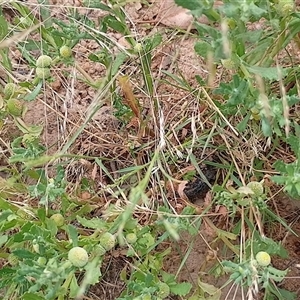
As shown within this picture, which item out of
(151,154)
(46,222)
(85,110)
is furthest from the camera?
(85,110)

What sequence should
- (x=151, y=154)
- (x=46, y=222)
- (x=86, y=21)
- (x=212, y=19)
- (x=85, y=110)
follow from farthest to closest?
(x=85, y=110) → (x=151, y=154) → (x=86, y=21) → (x=46, y=222) → (x=212, y=19)

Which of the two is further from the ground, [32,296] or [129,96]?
[129,96]

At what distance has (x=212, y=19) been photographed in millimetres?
1246

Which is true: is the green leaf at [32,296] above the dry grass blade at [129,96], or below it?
below

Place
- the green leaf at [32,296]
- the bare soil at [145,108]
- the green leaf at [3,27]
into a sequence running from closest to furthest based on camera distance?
the green leaf at [32,296]
the green leaf at [3,27]
the bare soil at [145,108]

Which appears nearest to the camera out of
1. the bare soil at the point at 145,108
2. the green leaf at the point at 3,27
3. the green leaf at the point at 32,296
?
the green leaf at the point at 32,296

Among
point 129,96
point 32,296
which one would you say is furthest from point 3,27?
point 32,296

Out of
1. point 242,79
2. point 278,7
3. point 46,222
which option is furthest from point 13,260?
point 278,7

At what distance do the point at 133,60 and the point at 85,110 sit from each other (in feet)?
0.80

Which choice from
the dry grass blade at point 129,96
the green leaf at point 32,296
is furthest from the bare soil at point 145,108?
the green leaf at point 32,296

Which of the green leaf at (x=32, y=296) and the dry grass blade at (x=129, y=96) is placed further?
the dry grass blade at (x=129, y=96)

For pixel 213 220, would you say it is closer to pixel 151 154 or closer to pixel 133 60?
pixel 151 154

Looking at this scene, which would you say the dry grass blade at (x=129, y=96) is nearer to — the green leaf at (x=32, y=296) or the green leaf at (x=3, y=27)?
the green leaf at (x=3, y=27)

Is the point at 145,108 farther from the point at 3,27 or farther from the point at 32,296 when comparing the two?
→ the point at 32,296
